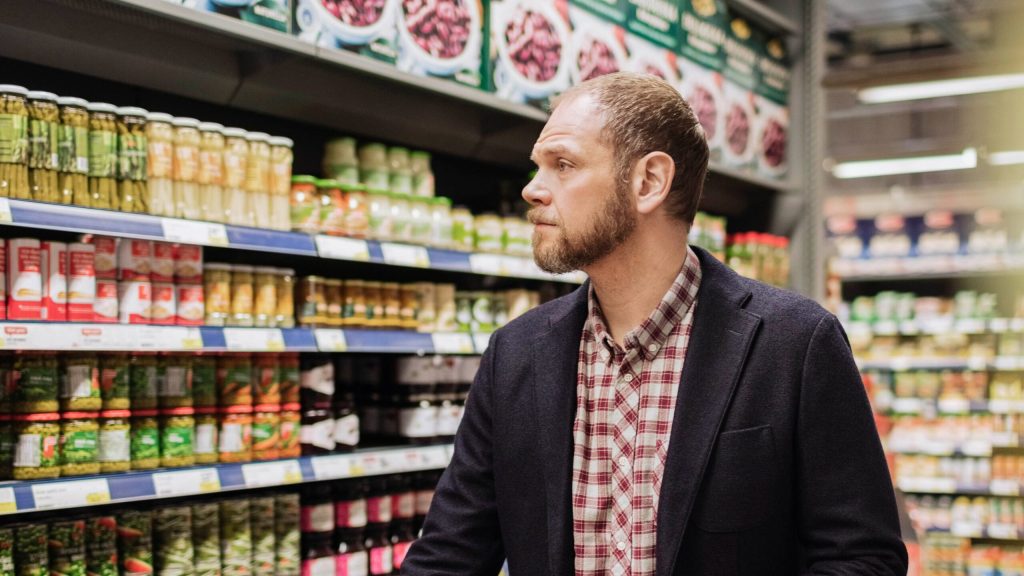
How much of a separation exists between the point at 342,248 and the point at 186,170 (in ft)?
1.74

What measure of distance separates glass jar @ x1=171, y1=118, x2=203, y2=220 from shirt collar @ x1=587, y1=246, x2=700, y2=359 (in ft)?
4.27

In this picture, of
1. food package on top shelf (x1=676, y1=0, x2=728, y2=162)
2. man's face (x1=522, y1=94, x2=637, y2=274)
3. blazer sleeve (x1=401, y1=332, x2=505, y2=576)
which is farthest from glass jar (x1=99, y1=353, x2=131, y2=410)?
food package on top shelf (x1=676, y1=0, x2=728, y2=162)

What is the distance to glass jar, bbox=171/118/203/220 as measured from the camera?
258 centimetres

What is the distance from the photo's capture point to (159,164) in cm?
253

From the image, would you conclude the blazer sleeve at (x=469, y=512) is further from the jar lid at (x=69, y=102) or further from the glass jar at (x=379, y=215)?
the glass jar at (x=379, y=215)

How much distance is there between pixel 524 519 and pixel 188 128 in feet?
4.96

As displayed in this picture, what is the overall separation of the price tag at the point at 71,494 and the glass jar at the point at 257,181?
2.68ft

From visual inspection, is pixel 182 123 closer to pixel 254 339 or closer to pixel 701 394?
pixel 254 339

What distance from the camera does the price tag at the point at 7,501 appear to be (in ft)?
7.06

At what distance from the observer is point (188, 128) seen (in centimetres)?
262

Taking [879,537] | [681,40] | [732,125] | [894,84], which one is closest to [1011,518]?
[894,84]

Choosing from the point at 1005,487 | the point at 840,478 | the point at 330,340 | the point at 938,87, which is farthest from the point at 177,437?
the point at 1005,487

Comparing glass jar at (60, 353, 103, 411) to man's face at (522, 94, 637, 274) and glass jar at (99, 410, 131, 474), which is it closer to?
glass jar at (99, 410, 131, 474)

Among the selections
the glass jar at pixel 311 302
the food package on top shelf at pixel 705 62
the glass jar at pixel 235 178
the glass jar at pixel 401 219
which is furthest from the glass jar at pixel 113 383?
the food package on top shelf at pixel 705 62
